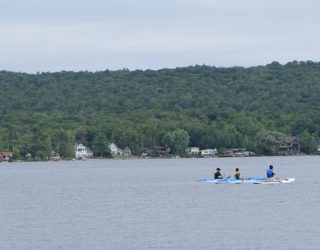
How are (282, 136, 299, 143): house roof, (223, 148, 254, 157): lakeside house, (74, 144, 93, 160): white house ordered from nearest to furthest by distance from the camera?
1. (282, 136, 299, 143): house roof
2. (223, 148, 254, 157): lakeside house
3. (74, 144, 93, 160): white house

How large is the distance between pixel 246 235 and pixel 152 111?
142819 mm

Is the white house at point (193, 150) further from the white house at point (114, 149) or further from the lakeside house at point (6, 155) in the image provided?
Answer: the lakeside house at point (6, 155)

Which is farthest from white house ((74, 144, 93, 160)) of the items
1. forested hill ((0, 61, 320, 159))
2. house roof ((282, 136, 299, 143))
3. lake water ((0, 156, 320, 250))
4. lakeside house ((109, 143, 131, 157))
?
lake water ((0, 156, 320, 250))

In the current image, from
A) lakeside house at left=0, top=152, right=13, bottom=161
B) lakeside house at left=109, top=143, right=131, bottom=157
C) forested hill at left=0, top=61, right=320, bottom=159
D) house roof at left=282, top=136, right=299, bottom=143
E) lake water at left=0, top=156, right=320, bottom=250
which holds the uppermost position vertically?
forested hill at left=0, top=61, right=320, bottom=159

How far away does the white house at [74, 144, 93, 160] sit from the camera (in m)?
169

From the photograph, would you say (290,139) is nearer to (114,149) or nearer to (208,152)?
(208,152)

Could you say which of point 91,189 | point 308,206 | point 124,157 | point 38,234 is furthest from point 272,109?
point 38,234

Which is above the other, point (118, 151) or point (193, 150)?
point (193, 150)

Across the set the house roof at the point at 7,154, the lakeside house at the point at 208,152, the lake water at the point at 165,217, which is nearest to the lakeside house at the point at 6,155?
the house roof at the point at 7,154

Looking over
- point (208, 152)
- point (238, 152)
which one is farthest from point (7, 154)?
point (238, 152)

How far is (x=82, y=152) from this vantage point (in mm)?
171625

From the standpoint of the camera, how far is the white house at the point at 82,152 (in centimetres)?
16912

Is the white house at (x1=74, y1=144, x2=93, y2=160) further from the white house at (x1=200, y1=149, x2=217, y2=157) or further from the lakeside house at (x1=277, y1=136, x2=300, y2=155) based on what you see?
the lakeside house at (x1=277, y1=136, x2=300, y2=155)

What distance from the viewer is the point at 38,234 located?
44375 millimetres
